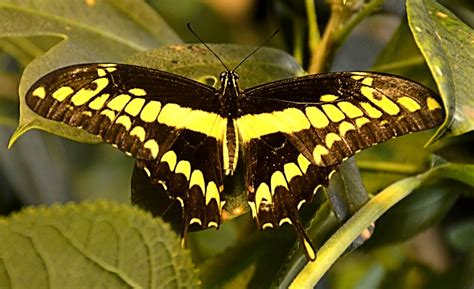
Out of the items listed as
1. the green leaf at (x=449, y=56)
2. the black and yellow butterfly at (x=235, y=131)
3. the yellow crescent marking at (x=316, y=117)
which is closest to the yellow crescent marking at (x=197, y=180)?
the black and yellow butterfly at (x=235, y=131)

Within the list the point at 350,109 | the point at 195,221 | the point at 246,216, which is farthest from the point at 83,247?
the point at 246,216

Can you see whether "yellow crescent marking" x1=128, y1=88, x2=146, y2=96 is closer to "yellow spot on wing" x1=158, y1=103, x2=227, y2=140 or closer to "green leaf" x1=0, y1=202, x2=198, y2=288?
"yellow spot on wing" x1=158, y1=103, x2=227, y2=140

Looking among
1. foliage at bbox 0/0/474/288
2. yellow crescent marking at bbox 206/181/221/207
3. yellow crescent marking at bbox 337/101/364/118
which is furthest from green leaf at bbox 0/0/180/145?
yellow crescent marking at bbox 337/101/364/118

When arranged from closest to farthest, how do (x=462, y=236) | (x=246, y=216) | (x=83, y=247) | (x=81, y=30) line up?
(x=83, y=247), (x=81, y=30), (x=246, y=216), (x=462, y=236)

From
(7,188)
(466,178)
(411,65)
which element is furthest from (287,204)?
(7,188)

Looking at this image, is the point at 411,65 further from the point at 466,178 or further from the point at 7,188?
the point at 7,188

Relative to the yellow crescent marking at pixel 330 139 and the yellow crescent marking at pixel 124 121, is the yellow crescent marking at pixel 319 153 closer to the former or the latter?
the yellow crescent marking at pixel 330 139

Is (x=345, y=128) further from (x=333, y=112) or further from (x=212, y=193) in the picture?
(x=212, y=193)
